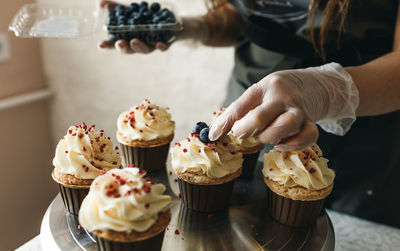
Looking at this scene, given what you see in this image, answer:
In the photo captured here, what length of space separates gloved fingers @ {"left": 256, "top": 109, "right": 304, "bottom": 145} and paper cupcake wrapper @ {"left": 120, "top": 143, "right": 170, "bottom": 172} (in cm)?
70

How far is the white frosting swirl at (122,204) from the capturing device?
105 centimetres

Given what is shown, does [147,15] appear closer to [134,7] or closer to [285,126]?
[134,7]

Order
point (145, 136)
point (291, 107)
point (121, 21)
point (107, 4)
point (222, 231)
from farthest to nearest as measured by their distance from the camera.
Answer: point (107, 4)
point (121, 21)
point (145, 136)
point (222, 231)
point (291, 107)

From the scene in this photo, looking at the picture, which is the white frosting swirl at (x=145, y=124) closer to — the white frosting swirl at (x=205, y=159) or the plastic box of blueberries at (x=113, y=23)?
the white frosting swirl at (x=205, y=159)

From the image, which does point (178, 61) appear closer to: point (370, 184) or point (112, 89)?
point (112, 89)

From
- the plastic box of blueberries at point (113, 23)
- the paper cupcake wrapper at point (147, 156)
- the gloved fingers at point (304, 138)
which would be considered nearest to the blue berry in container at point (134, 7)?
the plastic box of blueberries at point (113, 23)

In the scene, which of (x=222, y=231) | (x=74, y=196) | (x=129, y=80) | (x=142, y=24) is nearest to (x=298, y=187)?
(x=222, y=231)

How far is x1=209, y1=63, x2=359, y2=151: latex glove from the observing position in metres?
1.10

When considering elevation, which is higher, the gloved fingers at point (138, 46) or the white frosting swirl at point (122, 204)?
the gloved fingers at point (138, 46)

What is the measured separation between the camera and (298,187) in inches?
54.9

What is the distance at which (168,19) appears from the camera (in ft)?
6.00

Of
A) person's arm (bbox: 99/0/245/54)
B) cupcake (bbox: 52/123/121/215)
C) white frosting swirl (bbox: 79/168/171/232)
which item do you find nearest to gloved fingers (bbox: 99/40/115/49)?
person's arm (bbox: 99/0/245/54)

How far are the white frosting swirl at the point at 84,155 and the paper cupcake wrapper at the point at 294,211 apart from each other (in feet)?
2.04

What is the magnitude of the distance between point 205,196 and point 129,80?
6.28ft
